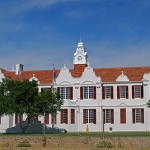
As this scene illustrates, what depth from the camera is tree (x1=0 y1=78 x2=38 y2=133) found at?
53.6 metres

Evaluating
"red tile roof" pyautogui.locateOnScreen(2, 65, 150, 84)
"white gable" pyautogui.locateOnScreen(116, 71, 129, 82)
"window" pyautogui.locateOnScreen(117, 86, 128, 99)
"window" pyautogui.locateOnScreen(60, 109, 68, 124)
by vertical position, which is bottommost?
"window" pyautogui.locateOnScreen(60, 109, 68, 124)

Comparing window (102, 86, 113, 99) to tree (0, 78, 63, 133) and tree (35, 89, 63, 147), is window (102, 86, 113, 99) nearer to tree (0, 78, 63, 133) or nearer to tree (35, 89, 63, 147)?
tree (35, 89, 63, 147)

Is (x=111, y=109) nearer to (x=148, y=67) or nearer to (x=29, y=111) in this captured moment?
(x=148, y=67)

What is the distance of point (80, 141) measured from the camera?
3947cm

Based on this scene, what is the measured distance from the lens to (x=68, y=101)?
6291 centimetres

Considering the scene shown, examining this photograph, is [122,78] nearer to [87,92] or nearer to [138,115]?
[87,92]

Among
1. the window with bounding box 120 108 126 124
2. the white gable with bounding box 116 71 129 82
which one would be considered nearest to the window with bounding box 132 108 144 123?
the window with bounding box 120 108 126 124

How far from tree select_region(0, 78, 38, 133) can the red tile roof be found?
1192 centimetres

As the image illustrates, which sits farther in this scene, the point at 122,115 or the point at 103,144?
the point at 122,115

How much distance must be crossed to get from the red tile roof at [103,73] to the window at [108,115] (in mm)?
4466

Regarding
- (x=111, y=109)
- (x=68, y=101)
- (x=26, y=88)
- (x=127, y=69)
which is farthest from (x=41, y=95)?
(x=127, y=69)

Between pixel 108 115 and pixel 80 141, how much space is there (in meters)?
23.9

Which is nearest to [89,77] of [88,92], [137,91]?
[88,92]

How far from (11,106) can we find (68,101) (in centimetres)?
1138
